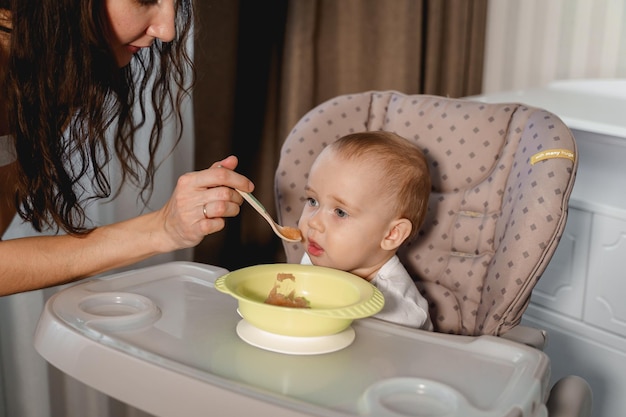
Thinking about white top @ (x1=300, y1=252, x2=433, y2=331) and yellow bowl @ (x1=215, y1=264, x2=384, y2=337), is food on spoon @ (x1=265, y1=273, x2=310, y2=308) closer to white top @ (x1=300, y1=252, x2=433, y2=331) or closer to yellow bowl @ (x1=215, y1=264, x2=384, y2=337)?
yellow bowl @ (x1=215, y1=264, x2=384, y2=337)

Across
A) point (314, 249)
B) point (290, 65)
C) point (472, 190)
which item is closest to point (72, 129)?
point (314, 249)

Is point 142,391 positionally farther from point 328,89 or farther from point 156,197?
point 328,89

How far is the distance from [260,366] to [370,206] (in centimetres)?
45

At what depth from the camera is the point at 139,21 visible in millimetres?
1238

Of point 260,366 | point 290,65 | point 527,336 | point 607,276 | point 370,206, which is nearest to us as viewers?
point 260,366

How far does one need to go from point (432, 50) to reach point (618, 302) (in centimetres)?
106

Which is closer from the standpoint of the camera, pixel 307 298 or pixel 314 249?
pixel 307 298

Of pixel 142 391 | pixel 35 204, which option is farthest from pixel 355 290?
pixel 35 204

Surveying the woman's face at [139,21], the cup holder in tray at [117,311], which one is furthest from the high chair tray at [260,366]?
the woman's face at [139,21]

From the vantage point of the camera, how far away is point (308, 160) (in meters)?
1.53

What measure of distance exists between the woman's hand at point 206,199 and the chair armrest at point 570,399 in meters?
0.52

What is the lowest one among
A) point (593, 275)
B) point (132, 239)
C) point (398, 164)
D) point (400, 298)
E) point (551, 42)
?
point (593, 275)

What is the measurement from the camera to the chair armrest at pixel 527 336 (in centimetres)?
128

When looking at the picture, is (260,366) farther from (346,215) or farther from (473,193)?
(473,193)
